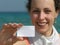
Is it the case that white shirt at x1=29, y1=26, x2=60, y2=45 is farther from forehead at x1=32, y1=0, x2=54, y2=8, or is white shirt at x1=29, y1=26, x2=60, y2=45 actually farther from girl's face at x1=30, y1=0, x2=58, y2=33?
forehead at x1=32, y1=0, x2=54, y2=8

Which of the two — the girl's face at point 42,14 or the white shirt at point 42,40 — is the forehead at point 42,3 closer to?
Result: the girl's face at point 42,14

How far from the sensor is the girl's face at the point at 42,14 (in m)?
1.80

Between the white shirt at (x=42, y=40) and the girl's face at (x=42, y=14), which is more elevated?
the girl's face at (x=42, y=14)

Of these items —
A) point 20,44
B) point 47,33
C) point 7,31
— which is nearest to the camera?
point 7,31

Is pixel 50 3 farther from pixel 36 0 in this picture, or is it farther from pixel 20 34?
pixel 20 34

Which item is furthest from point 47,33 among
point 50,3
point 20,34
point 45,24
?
point 20,34

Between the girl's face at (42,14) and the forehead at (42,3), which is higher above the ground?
the forehead at (42,3)

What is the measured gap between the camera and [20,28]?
1.49 metres

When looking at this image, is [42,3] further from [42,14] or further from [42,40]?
[42,40]

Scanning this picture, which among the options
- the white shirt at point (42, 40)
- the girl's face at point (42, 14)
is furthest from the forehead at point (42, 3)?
the white shirt at point (42, 40)

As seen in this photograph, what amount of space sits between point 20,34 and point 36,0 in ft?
1.45

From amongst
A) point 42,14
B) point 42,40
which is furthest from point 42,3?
point 42,40

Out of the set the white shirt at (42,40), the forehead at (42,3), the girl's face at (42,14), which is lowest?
the white shirt at (42,40)

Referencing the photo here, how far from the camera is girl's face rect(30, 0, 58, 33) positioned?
5.89 ft
